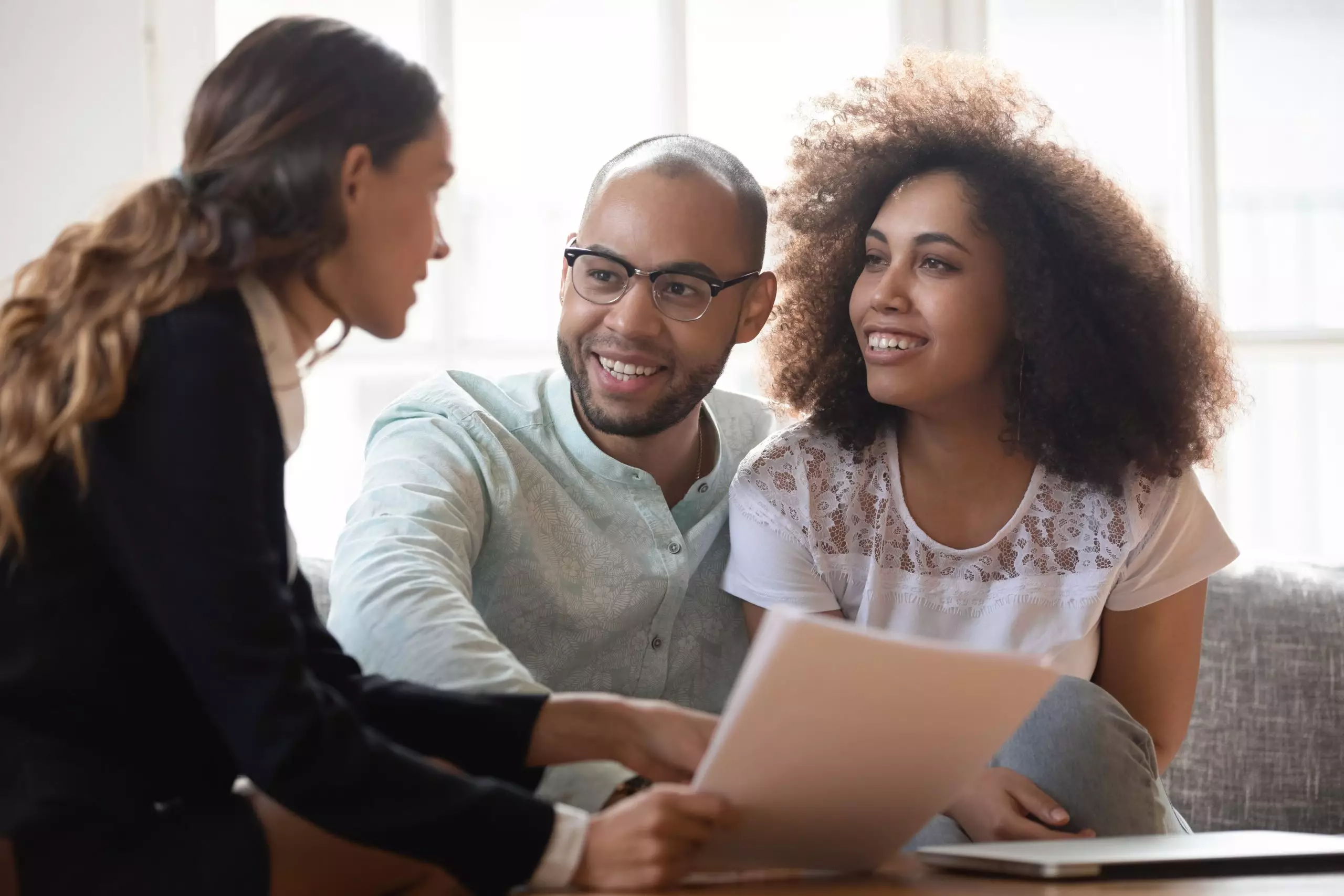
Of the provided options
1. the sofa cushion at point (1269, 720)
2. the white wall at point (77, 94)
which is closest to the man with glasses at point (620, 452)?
the sofa cushion at point (1269, 720)

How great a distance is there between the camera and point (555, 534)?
1819 mm

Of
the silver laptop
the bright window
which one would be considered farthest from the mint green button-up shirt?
the bright window

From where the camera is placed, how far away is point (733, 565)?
191 cm

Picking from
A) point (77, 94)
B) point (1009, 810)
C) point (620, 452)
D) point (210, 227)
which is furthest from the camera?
point (77, 94)

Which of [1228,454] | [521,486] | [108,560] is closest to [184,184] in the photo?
[108,560]

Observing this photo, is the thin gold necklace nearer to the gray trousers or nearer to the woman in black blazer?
the gray trousers

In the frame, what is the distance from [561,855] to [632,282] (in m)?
1.02

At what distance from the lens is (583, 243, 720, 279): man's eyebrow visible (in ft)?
6.19

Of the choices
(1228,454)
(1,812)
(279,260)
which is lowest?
(1228,454)

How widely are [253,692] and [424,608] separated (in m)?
0.39

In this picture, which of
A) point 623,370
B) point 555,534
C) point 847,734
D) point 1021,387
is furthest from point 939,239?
point 847,734

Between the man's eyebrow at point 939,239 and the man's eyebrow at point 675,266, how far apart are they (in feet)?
0.98

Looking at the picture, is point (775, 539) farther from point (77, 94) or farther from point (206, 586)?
point (77, 94)

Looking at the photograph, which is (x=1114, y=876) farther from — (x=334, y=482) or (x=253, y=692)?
(x=334, y=482)
